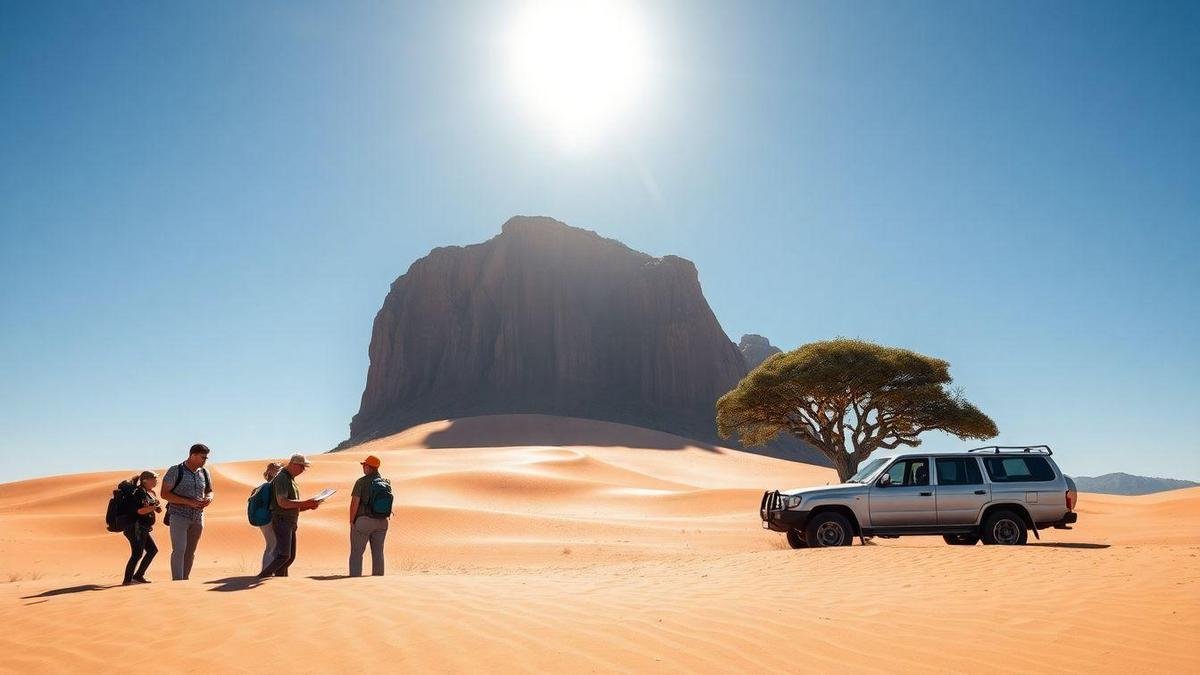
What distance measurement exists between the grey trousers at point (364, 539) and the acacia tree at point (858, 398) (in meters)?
22.5

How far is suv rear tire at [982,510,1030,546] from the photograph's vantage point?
45.1 ft

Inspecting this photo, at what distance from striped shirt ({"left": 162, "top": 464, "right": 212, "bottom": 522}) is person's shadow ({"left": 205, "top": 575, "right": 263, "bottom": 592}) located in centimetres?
141

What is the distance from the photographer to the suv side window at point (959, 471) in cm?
1398

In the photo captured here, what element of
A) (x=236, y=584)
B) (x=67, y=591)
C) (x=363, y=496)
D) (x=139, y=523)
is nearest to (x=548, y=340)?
(x=363, y=496)

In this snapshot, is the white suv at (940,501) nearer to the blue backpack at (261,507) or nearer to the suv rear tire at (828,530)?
the suv rear tire at (828,530)

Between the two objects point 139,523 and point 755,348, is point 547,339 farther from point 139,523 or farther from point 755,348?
point 139,523

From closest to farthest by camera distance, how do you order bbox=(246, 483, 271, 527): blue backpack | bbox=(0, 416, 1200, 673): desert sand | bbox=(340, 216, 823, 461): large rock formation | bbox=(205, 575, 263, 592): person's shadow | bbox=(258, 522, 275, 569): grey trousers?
bbox=(0, 416, 1200, 673): desert sand
bbox=(205, 575, 263, 592): person's shadow
bbox=(246, 483, 271, 527): blue backpack
bbox=(258, 522, 275, 569): grey trousers
bbox=(340, 216, 823, 461): large rock formation

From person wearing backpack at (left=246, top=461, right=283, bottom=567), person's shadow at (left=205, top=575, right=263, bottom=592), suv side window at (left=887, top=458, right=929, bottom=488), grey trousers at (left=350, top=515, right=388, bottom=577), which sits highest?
suv side window at (left=887, top=458, right=929, bottom=488)

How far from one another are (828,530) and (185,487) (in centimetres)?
1115

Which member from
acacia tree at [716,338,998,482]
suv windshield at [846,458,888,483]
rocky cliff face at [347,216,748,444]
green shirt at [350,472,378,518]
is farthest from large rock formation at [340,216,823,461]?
green shirt at [350,472,378,518]

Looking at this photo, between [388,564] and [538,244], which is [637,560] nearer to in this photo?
[388,564]

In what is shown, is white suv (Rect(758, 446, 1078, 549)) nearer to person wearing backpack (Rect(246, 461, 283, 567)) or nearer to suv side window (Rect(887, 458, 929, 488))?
suv side window (Rect(887, 458, 929, 488))

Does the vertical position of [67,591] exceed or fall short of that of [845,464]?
it falls short

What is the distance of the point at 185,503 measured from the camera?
31.1ft
